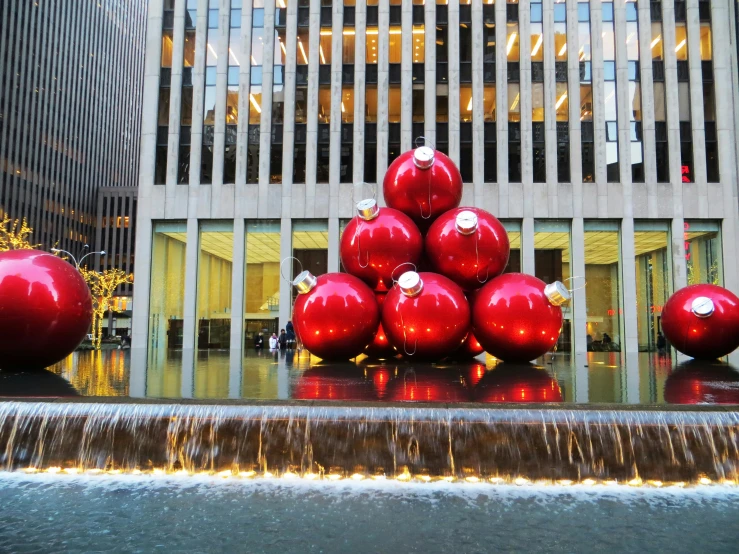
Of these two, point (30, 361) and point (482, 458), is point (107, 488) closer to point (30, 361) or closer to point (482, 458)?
point (482, 458)

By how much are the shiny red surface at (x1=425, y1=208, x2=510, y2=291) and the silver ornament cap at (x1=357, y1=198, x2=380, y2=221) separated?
924 mm

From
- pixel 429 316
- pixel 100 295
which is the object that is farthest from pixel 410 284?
pixel 100 295

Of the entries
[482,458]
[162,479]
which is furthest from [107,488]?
[482,458]

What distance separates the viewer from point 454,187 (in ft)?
30.8

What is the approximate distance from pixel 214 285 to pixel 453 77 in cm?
1431

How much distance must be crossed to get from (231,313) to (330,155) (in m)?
8.33

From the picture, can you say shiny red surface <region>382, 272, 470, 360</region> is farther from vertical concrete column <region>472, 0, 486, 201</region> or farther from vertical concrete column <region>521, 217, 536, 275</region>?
vertical concrete column <region>472, 0, 486, 201</region>

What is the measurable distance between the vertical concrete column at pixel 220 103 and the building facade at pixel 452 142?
9 centimetres

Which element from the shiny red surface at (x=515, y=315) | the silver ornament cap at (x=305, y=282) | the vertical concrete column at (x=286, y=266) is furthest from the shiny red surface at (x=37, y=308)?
the vertical concrete column at (x=286, y=266)

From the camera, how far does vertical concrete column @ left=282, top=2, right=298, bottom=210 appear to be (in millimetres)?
26438

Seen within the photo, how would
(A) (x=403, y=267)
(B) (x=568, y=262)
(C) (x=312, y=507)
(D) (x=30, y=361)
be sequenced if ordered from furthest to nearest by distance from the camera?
(B) (x=568, y=262), (A) (x=403, y=267), (D) (x=30, y=361), (C) (x=312, y=507)

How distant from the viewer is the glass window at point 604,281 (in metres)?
26.1

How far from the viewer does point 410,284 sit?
26.3 ft

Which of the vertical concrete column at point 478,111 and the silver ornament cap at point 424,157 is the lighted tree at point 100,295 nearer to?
the vertical concrete column at point 478,111
